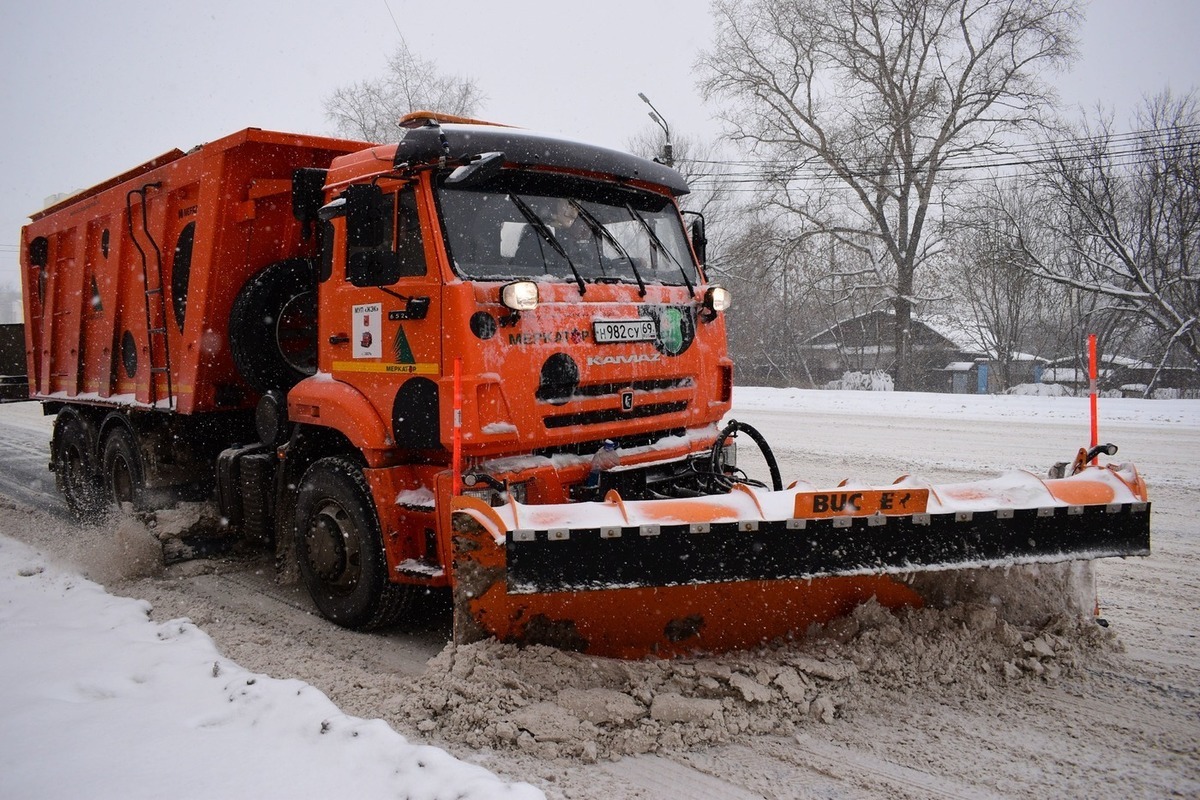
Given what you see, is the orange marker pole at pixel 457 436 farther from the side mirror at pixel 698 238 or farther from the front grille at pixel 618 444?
the side mirror at pixel 698 238

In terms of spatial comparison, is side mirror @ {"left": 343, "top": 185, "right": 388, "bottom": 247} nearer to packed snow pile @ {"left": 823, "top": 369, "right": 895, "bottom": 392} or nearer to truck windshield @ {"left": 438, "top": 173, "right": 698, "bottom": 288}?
truck windshield @ {"left": 438, "top": 173, "right": 698, "bottom": 288}

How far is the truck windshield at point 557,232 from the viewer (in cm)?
418

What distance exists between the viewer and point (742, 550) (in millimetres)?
3295

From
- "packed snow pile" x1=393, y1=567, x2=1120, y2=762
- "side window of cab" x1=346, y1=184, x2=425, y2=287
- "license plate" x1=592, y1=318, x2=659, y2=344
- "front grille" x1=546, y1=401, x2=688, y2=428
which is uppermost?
"side window of cab" x1=346, y1=184, x2=425, y2=287

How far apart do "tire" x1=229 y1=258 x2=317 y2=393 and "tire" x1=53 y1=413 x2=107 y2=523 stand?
10.6ft

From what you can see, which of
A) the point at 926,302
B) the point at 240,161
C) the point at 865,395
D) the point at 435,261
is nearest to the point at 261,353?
the point at 240,161

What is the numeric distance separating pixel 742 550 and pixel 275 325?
3.91 metres

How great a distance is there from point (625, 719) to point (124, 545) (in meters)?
4.50

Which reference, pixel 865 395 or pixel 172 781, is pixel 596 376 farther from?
pixel 865 395

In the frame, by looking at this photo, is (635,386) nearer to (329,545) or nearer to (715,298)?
(715,298)

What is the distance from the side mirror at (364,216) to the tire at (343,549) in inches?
50.2

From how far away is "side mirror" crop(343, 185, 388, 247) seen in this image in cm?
414

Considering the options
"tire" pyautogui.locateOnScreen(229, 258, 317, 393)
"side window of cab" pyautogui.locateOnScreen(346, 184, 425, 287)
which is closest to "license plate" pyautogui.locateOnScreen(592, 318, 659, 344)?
"side window of cab" pyautogui.locateOnScreen(346, 184, 425, 287)

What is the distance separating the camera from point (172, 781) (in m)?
2.84
